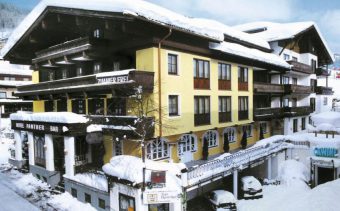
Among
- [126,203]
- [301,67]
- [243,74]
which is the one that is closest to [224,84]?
[243,74]

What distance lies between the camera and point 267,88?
32.8 metres

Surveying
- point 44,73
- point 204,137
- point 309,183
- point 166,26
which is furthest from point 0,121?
point 309,183

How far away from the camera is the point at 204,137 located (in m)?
25.5

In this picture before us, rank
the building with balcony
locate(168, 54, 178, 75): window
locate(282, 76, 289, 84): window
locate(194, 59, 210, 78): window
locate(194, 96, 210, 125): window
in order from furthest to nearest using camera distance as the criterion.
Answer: locate(282, 76, 289, 84): window, the building with balcony, locate(194, 96, 210, 125): window, locate(194, 59, 210, 78): window, locate(168, 54, 178, 75): window

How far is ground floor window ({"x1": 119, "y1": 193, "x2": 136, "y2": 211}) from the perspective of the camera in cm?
1589

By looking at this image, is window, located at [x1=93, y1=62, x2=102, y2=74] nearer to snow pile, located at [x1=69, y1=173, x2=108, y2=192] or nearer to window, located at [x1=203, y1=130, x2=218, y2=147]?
snow pile, located at [x1=69, y1=173, x2=108, y2=192]

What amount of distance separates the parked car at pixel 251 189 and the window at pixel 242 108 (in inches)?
315

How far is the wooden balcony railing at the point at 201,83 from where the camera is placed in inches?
916

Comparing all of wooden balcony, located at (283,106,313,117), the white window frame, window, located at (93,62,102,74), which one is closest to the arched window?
the white window frame

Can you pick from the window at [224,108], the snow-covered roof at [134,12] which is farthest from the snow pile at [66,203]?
the window at [224,108]

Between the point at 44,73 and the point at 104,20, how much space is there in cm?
1329

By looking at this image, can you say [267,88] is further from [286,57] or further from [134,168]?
[134,168]

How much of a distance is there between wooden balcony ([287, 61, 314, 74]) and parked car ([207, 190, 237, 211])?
21.7m

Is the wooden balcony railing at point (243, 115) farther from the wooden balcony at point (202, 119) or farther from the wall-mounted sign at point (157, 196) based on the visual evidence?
the wall-mounted sign at point (157, 196)
